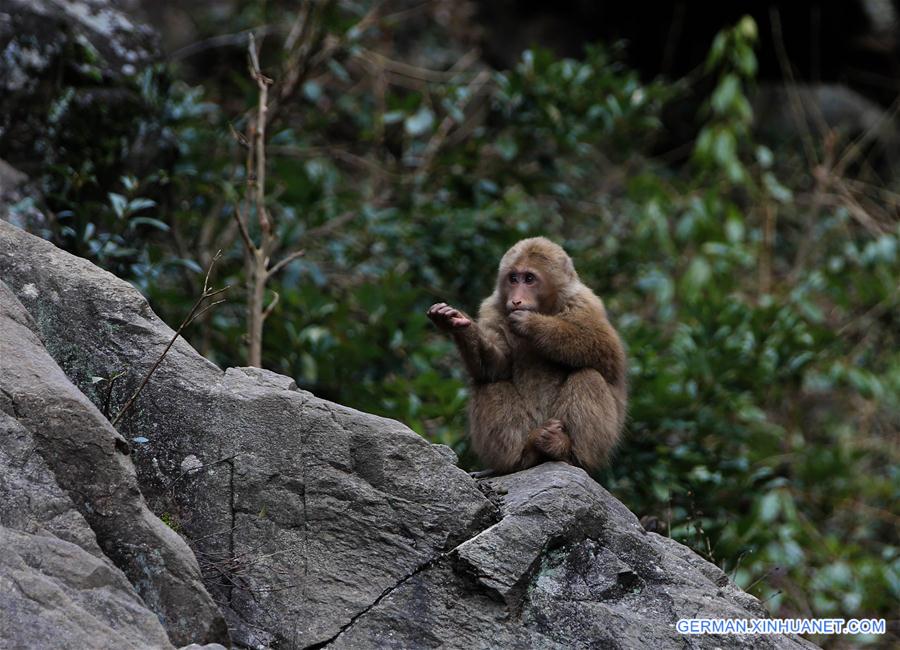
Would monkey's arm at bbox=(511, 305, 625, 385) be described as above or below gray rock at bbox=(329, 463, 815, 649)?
above

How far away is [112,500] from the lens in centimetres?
330

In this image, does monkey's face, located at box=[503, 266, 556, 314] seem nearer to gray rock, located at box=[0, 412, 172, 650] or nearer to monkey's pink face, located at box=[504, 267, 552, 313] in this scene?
monkey's pink face, located at box=[504, 267, 552, 313]

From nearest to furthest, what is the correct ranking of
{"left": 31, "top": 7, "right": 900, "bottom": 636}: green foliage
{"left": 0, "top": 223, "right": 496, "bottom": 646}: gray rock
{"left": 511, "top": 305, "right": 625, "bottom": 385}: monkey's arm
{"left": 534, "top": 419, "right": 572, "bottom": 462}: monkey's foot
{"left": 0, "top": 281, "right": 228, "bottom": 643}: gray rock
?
{"left": 0, "top": 281, "right": 228, "bottom": 643}: gray rock → {"left": 0, "top": 223, "right": 496, "bottom": 646}: gray rock → {"left": 534, "top": 419, "right": 572, "bottom": 462}: monkey's foot → {"left": 511, "top": 305, "right": 625, "bottom": 385}: monkey's arm → {"left": 31, "top": 7, "right": 900, "bottom": 636}: green foliage

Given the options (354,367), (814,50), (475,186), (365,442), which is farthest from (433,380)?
(814,50)

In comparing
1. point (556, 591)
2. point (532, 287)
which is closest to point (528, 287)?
point (532, 287)

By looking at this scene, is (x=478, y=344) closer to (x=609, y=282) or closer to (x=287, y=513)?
(x=287, y=513)

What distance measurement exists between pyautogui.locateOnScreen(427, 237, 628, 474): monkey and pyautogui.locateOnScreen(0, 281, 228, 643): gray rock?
210 cm

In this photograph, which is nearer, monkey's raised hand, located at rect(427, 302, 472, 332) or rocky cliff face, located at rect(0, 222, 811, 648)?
rocky cliff face, located at rect(0, 222, 811, 648)

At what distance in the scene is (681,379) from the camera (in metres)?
8.23

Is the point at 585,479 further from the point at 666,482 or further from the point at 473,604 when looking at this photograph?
the point at 666,482

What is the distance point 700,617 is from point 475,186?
5794 mm

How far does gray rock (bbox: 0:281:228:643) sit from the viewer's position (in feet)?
10.7

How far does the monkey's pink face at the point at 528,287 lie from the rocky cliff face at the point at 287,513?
4.93ft

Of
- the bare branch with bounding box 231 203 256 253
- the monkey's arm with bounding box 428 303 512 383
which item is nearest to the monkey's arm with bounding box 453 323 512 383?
the monkey's arm with bounding box 428 303 512 383
